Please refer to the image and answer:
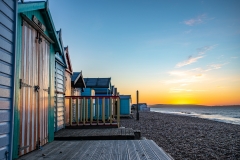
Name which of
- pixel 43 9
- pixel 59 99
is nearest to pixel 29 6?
pixel 43 9

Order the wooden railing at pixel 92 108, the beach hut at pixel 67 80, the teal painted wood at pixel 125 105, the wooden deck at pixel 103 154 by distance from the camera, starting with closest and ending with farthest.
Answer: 1. the wooden deck at pixel 103 154
2. the wooden railing at pixel 92 108
3. the beach hut at pixel 67 80
4. the teal painted wood at pixel 125 105

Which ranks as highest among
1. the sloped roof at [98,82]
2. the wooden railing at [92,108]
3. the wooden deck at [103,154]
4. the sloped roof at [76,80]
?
the sloped roof at [98,82]

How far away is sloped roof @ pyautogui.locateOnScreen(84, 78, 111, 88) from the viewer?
25153 millimetres

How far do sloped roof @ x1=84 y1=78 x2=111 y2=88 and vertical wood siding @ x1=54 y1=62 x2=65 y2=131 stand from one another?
1468 centimetres

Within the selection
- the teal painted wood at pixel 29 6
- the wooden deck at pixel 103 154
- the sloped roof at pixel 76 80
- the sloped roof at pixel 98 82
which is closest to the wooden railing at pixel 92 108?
the sloped roof at pixel 76 80

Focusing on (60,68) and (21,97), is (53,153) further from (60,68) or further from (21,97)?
(60,68)

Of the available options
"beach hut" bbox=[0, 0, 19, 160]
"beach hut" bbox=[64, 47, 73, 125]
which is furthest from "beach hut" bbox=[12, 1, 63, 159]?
"beach hut" bbox=[64, 47, 73, 125]

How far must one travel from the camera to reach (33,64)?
5602mm

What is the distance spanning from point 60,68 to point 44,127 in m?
4.11

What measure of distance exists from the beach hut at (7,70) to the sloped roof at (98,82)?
21102 millimetres

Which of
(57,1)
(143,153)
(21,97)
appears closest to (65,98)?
(57,1)

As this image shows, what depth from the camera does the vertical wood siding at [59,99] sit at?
919 cm

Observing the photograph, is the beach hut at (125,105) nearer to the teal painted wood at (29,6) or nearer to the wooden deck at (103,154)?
the wooden deck at (103,154)

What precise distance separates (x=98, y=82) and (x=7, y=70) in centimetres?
2212
